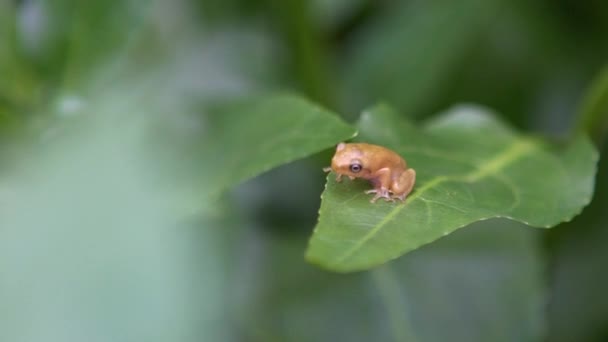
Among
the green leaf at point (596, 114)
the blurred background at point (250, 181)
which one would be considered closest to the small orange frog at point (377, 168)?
the blurred background at point (250, 181)

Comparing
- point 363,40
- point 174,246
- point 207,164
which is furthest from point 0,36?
point 363,40

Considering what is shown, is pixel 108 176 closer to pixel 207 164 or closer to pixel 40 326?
pixel 40 326

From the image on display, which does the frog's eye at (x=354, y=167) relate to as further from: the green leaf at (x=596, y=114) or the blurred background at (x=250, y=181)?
the green leaf at (x=596, y=114)

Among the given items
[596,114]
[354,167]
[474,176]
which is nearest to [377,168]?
[354,167]

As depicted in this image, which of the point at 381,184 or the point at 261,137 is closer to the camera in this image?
the point at 381,184

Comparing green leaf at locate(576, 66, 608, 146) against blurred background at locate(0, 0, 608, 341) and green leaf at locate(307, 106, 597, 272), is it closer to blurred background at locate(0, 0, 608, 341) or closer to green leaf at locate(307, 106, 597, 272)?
green leaf at locate(307, 106, 597, 272)

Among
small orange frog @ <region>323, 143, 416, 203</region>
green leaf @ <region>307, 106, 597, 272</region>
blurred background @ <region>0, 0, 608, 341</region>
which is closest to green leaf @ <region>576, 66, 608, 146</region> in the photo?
green leaf @ <region>307, 106, 597, 272</region>

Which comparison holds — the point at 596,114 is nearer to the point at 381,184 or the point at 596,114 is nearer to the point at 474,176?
the point at 474,176
